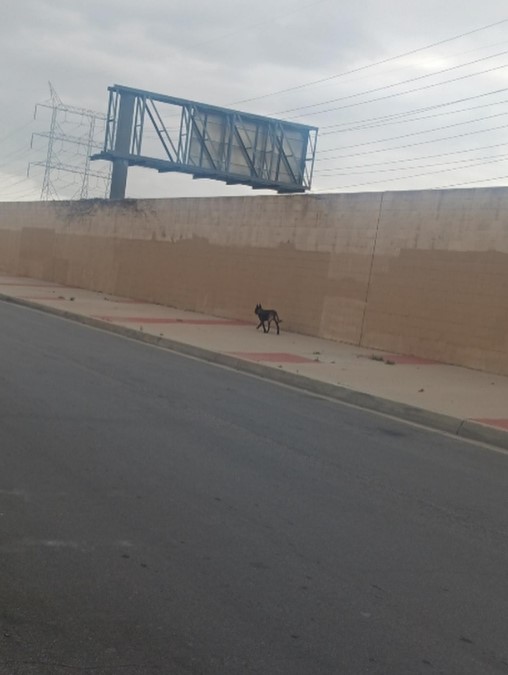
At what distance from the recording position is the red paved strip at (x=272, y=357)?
16141 mm

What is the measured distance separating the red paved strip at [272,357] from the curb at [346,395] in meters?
0.35

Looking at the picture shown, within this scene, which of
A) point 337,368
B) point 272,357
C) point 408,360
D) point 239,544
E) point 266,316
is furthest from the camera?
point 266,316

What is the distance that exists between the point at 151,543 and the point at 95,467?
1.93 m

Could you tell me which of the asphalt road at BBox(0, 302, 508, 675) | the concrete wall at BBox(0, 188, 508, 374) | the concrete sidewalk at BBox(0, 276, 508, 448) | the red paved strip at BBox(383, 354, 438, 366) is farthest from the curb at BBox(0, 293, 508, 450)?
the concrete wall at BBox(0, 188, 508, 374)

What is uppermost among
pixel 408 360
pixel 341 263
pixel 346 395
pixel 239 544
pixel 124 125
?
pixel 124 125

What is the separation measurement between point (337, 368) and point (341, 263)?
227 inches

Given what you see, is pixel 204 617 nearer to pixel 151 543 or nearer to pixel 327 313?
pixel 151 543

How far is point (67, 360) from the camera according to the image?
46.0 ft

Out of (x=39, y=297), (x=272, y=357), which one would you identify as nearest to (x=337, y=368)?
(x=272, y=357)

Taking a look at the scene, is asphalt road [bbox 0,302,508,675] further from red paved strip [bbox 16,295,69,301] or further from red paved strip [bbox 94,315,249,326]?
red paved strip [bbox 16,295,69,301]

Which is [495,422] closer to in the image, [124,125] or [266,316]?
[266,316]

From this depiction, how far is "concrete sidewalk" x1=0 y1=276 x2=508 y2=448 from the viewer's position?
1182cm

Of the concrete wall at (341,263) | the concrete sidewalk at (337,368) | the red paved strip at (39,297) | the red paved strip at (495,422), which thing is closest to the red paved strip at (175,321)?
the concrete sidewalk at (337,368)

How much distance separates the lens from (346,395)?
13008 millimetres
